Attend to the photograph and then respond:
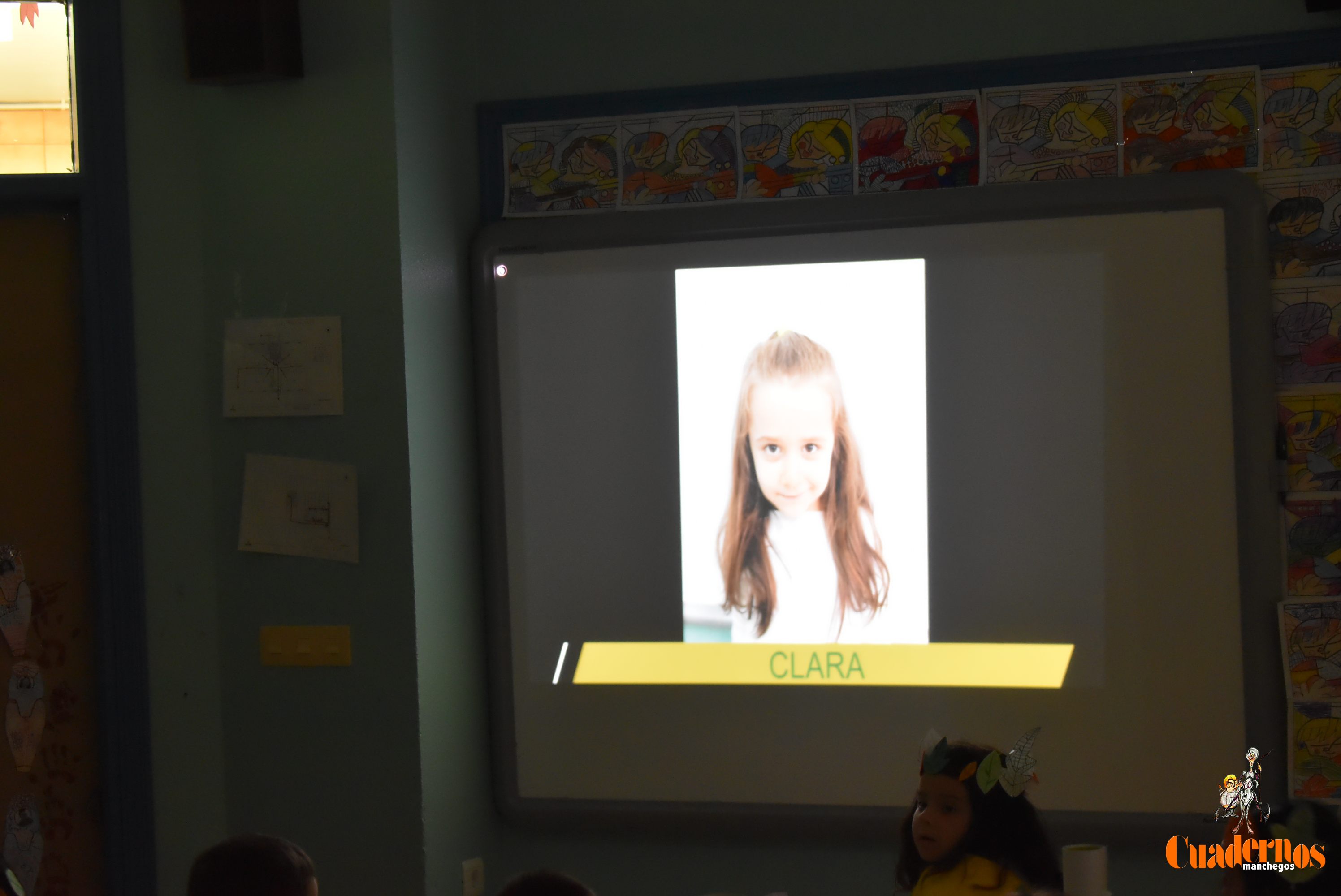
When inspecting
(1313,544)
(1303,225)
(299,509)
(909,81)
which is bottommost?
(1313,544)

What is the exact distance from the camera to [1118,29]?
2295 millimetres

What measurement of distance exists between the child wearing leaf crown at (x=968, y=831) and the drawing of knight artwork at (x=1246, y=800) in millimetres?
310

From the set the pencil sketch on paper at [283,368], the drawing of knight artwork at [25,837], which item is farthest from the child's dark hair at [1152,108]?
the drawing of knight artwork at [25,837]

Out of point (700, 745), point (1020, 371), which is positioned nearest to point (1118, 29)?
point (1020, 371)

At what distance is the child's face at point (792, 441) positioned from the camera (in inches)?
93.5

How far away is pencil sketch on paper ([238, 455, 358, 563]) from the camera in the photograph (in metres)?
2.24

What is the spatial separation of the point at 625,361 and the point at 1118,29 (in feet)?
4.08

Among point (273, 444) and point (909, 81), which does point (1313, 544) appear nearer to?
point (909, 81)

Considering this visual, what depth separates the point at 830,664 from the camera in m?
2.37

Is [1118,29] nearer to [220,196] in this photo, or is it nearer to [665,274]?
[665,274]

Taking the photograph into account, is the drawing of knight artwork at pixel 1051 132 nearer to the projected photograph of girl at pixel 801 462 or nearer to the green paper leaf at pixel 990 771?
the projected photograph of girl at pixel 801 462

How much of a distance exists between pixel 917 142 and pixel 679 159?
52 centimetres

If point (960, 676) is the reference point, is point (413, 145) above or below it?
above

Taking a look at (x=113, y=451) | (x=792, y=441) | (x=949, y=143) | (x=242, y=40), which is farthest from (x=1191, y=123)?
(x=113, y=451)
